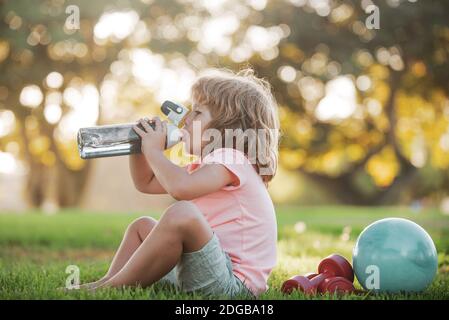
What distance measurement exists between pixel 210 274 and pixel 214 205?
363 millimetres

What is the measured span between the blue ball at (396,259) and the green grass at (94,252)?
0.08 metres

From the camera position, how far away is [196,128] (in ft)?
10.6

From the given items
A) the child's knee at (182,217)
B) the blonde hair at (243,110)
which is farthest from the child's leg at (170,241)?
the blonde hair at (243,110)

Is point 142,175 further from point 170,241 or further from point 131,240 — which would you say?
point 170,241

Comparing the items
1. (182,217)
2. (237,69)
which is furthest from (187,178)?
(237,69)

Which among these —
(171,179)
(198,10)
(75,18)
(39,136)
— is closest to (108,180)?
(39,136)

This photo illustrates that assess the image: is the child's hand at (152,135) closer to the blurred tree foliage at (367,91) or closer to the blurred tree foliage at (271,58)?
the blurred tree foliage at (271,58)

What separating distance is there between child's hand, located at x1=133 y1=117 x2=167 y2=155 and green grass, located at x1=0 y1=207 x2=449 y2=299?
710mm

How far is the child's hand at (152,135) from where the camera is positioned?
10.3 ft

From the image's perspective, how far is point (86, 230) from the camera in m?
7.46

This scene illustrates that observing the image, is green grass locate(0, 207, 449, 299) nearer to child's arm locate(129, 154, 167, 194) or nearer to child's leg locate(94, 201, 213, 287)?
child's leg locate(94, 201, 213, 287)

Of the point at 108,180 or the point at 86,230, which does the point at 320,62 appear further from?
the point at 86,230

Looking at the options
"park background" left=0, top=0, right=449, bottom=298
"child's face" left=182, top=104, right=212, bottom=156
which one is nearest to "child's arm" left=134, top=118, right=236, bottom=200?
"child's face" left=182, top=104, right=212, bottom=156
